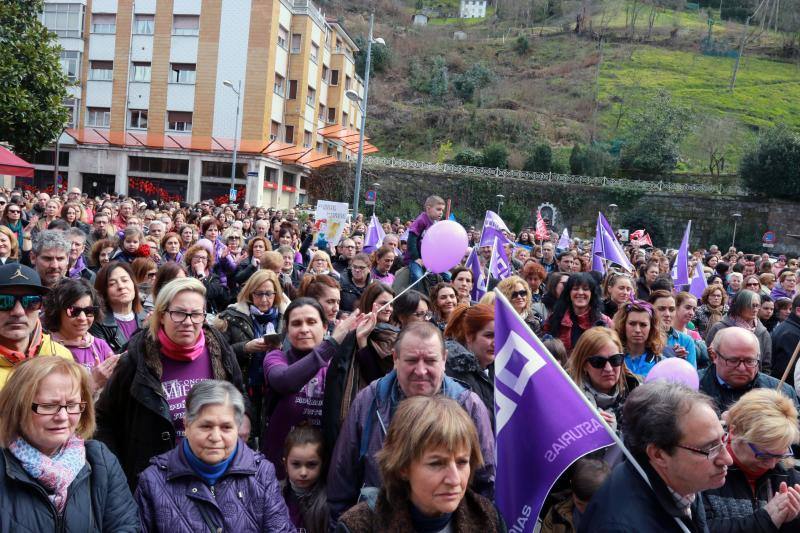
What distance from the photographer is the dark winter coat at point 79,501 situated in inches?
97.0

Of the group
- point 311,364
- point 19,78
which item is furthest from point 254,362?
point 19,78

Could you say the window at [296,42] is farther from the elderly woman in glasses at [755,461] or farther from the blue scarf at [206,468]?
the elderly woman in glasses at [755,461]

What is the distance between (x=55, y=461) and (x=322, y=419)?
1359mm

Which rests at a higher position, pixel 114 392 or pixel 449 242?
pixel 449 242

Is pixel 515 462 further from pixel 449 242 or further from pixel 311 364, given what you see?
pixel 449 242

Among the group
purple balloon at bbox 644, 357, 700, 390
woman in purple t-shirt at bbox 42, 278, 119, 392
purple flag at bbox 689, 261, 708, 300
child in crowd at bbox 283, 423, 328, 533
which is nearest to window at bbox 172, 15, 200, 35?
purple flag at bbox 689, 261, 708, 300

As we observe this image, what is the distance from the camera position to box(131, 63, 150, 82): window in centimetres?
4172

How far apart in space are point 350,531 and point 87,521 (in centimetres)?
104

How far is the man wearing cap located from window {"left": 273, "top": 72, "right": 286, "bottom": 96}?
4077 cm

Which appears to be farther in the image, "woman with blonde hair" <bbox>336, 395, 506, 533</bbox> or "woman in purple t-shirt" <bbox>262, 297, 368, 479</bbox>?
"woman in purple t-shirt" <bbox>262, 297, 368, 479</bbox>

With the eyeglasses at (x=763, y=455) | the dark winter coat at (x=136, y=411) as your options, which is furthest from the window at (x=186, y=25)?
the eyeglasses at (x=763, y=455)

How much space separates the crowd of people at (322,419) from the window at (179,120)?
3865 cm

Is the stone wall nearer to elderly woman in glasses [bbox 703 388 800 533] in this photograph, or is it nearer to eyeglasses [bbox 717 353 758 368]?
eyeglasses [bbox 717 353 758 368]

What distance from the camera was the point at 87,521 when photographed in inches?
102
